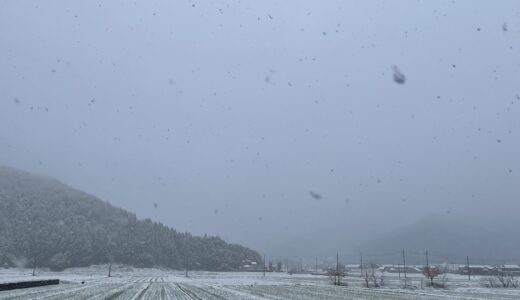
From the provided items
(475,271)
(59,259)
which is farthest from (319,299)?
(59,259)

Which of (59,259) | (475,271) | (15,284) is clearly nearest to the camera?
(15,284)

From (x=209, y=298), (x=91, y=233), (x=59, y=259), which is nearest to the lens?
(x=209, y=298)

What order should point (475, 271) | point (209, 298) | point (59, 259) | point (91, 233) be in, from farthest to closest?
point (91, 233)
point (59, 259)
point (475, 271)
point (209, 298)

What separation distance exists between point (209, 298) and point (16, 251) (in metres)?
174

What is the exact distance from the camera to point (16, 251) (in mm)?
181500

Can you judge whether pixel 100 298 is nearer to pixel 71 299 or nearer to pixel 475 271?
pixel 71 299

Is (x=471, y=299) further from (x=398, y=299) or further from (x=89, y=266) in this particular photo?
(x=89, y=266)

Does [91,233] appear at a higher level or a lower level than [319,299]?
higher

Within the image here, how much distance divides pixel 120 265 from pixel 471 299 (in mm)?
167199

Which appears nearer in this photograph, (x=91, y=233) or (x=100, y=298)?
(x=100, y=298)

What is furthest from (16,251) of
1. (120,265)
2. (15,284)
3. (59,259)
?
(15,284)

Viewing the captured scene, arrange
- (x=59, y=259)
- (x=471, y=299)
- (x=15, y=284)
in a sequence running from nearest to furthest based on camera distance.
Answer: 1. (x=471, y=299)
2. (x=15, y=284)
3. (x=59, y=259)

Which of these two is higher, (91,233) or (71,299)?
(91,233)

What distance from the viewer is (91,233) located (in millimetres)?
198000
